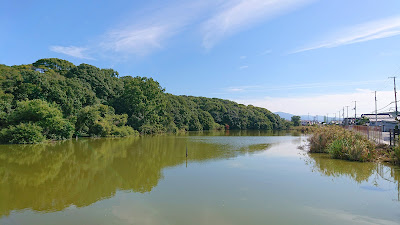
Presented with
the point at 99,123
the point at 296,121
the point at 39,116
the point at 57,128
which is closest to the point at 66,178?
the point at 39,116

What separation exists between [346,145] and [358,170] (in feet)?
11.1

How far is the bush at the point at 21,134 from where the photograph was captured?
2233 cm

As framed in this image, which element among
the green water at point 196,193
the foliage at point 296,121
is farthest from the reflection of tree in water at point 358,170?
the foliage at point 296,121

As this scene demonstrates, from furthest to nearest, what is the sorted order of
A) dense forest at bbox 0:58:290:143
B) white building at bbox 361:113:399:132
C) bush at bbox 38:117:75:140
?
white building at bbox 361:113:399:132, bush at bbox 38:117:75:140, dense forest at bbox 0:58:290:143

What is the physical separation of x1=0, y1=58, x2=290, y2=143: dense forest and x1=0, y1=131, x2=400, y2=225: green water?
11277mm

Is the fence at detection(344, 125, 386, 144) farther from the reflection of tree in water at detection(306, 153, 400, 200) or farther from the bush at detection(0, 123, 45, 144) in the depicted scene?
the bush at detection(0, 123, 45, 144)

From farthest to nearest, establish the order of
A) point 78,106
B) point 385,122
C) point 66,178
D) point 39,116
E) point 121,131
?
point 385,122 < point 121,131 < point 78,106 < point 39,116 < point 66,178

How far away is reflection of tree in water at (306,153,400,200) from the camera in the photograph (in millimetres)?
11166

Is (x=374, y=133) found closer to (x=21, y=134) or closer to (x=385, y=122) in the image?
(x=385, y=122)

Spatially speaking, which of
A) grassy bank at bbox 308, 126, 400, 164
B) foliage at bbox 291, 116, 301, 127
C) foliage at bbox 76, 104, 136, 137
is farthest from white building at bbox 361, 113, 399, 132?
foliage at bbox 291, 116, 301, 127

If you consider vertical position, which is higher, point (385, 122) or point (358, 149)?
point (385, 122)

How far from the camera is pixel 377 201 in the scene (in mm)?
8117

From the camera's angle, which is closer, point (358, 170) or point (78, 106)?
point (358, 170)

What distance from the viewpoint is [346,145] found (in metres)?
15.8
